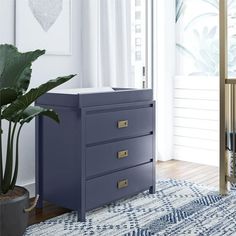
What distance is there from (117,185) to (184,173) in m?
1.16

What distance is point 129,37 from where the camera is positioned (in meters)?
3.71

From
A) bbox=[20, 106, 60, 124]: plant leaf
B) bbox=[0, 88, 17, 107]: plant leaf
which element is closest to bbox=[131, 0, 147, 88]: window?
bbox=[20, 106, 60, 124]: plant leaf

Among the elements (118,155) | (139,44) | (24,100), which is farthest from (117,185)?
(139,44)

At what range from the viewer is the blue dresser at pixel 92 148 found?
104 inches

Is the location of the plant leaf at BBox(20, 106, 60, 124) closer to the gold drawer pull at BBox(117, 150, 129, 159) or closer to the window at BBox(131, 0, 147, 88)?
the gold drawer pull at BBox(117, 150, 129, 159)

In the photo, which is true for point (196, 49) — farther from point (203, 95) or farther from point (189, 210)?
point (189, 210)

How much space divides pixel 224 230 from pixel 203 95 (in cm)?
195

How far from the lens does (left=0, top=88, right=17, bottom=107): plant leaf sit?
211 centimetres

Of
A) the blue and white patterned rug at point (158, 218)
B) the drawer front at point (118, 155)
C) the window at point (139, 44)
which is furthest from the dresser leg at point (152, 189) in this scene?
the window at point (139, 44)

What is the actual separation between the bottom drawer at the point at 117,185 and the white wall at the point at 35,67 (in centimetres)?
67

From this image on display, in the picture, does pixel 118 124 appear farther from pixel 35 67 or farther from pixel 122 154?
pixel 35 67

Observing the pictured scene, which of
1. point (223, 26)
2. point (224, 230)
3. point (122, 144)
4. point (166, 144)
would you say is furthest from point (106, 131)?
point (166, 144)

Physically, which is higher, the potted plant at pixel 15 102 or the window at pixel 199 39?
the window at pixel 199 39

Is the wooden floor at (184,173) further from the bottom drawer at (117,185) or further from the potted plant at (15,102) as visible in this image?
the potted plant at (15,102)
